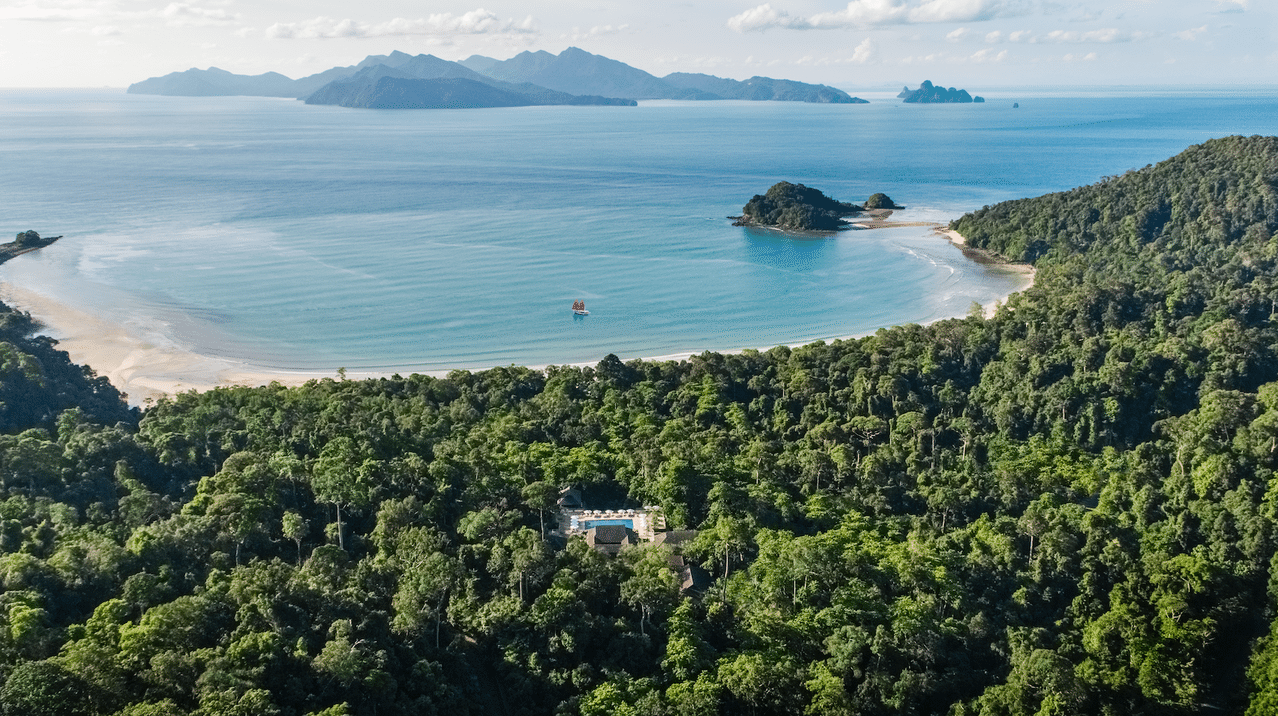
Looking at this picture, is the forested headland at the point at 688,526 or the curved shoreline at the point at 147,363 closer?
the forested headland at the point at 688,526

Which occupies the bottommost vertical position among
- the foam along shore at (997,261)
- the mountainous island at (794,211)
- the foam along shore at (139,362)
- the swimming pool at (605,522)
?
the swimming pool at (605,522)

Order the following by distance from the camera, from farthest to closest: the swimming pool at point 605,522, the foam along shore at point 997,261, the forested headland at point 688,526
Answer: the foam along shore at point 997,261, the swimming pool at point 605,522, the forested headland at point 688,526

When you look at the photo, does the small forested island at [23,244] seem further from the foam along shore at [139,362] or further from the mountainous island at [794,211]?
the mountainous island at [794,211]

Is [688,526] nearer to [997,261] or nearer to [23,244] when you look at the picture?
[997,261]

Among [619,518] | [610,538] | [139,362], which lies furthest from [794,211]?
[610,538]

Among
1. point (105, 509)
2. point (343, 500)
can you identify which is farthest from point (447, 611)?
point (105, 509)

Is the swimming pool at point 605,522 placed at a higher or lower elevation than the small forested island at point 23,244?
lower

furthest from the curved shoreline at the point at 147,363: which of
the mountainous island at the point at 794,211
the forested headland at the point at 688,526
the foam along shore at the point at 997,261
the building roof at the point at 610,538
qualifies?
the mountainous island at the point at 794,211

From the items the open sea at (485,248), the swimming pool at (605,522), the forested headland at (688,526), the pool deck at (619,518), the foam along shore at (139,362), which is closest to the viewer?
the forested headland at (688,526)
